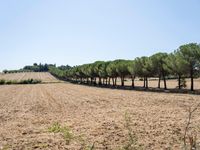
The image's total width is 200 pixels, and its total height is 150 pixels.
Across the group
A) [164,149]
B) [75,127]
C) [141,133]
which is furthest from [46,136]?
[164,149]

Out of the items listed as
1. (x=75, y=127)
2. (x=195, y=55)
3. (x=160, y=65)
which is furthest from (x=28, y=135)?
(x=160, y=65)

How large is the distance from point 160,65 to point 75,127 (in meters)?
65.9

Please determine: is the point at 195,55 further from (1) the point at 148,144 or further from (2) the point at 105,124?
(1) the point at 148,144

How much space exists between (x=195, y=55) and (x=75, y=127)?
5101 centimetres

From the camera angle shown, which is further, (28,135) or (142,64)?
(142,64)

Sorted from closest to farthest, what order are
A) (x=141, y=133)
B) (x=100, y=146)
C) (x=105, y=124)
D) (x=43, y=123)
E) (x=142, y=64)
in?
1. (x=100, y=146)
2. (x=141, y=133)
3. (x=105, y=124)
4. (x=43, y=123)
5. (x=142, y=64)

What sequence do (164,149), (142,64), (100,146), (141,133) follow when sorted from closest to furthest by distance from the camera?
(164,149) < (100,146) < (141,133) < (142,64)

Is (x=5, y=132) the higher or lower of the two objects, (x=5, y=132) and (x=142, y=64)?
the lower

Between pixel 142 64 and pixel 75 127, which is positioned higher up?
pixel 142 64

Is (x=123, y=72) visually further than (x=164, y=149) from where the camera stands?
Yes

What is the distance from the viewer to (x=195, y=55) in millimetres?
69938

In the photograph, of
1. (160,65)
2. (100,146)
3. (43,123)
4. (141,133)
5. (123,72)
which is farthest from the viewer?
(123,72)

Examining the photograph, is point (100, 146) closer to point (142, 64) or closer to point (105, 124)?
point (105, 124)

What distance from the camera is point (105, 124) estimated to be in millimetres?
24656
